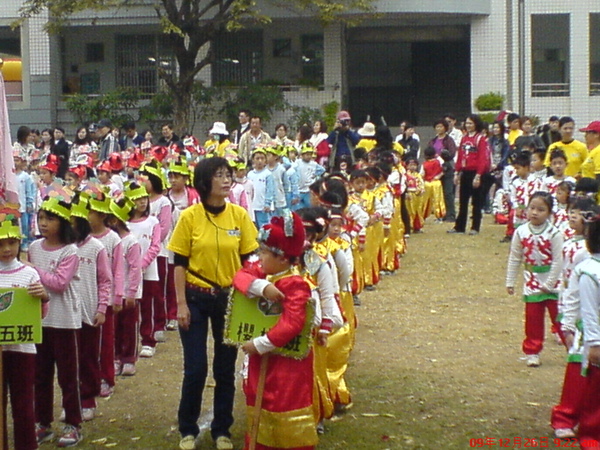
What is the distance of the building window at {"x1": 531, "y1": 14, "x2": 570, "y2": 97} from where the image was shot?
2970 cm

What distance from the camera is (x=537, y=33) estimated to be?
29.8 metres

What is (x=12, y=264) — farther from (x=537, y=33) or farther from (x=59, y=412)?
(x=537, y=33)

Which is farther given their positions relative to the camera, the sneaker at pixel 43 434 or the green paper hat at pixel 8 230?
the sneaker at pixel 43 434

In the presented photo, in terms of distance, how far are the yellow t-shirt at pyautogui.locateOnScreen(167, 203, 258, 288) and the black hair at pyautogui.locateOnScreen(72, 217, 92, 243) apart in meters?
0.85

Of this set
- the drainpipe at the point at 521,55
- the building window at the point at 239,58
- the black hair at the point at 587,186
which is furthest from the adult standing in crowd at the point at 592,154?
the building window at the point at 239,58

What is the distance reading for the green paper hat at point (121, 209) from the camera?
8359 millimetres

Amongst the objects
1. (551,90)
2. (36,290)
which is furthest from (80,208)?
(551,90)

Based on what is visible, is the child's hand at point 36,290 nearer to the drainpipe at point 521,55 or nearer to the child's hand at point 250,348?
the child's hand at point 250,348

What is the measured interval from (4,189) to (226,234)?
4.75ft

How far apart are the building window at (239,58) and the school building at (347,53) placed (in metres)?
0.03

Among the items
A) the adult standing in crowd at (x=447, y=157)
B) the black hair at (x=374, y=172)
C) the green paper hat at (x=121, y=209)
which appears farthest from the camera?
the adult standing in crowd at (x=447, y=157)

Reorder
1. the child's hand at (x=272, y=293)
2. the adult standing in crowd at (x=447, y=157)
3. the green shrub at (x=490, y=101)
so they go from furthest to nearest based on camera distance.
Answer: the green shrub at (x=490, y=101) → the adult standing in crowd at (x=447, y=157) → the child's hand at (x=272, y=293)

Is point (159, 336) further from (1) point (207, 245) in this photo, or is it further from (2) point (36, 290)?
(2) point (36, 290)

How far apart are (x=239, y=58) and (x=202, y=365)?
25.4 metres
